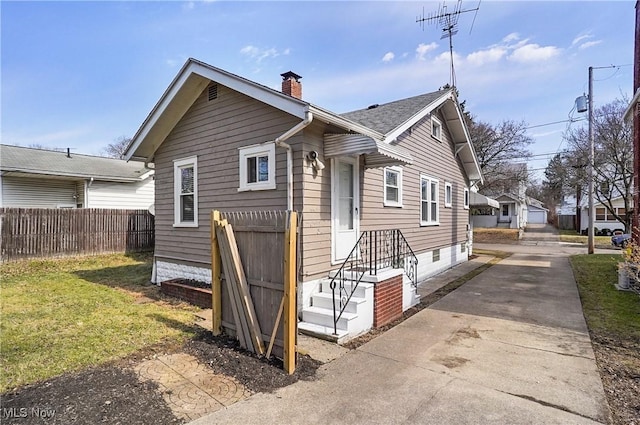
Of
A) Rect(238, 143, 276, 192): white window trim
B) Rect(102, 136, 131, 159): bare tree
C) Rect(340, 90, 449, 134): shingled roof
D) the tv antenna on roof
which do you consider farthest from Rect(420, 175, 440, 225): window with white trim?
Rect(102, 136, 131, 159): bare tree

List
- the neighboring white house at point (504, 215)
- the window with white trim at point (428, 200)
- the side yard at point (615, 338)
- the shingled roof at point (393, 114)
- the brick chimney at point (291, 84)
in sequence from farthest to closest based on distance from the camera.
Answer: the neighboring white house at point (504, 215) < the window with white trim at point (428, 200) < the shingled roof at point (393, 114) < the brick chimney at point (291, 84) < the side yard at point (615, 338)

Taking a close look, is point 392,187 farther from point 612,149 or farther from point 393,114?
point 612,149

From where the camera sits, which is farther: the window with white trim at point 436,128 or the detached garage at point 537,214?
the detached garage at point 537,214

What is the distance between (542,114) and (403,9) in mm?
19190

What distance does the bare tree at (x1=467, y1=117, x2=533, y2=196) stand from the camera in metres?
27.5

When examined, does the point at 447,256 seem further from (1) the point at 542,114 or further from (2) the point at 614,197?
(2) the point at 614,197

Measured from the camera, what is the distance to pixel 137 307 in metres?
6.80

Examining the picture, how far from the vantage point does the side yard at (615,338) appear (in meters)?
3.50

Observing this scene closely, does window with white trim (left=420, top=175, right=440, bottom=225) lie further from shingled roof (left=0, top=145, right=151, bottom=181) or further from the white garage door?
the white garage door

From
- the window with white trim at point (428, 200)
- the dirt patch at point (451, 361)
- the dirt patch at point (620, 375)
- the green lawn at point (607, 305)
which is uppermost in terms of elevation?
the window with white trim at point (428, 200)

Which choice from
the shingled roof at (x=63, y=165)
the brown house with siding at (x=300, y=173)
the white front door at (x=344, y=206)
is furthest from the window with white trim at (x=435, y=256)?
the shingled roof at (x=63, y=165)

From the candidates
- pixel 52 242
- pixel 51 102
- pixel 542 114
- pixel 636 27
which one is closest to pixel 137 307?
pixel 52 242

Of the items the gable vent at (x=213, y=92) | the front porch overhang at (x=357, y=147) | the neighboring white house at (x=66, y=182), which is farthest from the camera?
the neighboring white house at (x=66, y=182)

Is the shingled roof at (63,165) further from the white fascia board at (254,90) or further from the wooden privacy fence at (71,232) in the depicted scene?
the white fascia board at (254,90)
